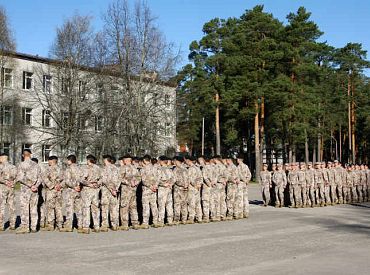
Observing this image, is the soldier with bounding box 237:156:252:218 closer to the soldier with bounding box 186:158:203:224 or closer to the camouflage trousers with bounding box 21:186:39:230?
the soldier with bounding box 186:158:203:224

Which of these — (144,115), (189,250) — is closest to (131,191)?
(189,250)

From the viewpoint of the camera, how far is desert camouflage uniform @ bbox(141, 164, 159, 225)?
13.9 m

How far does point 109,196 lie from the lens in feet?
43.4

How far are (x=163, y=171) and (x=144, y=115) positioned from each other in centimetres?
2327

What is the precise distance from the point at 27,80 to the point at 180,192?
125 ft

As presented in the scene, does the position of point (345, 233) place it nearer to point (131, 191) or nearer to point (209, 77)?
point (131, 191)

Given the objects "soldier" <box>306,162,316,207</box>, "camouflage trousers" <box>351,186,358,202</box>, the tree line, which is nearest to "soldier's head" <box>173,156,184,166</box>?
"soldier" <box>306,162,316,207</box>

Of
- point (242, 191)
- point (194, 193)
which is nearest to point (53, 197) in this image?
point (194, 193)

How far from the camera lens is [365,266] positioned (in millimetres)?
8711

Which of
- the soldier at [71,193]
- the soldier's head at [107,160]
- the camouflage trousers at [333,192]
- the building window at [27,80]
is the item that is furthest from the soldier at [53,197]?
the building window at [27,80]

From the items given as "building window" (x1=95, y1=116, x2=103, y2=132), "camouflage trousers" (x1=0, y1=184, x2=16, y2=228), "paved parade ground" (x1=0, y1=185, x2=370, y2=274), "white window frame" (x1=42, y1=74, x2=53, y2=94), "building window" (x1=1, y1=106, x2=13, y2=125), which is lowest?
"paved parade ground" (x1=0, y1=185, x2=370, y2=274)

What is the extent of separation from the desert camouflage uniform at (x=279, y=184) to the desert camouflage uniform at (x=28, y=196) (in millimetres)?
10963

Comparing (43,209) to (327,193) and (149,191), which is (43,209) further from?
(327,193)

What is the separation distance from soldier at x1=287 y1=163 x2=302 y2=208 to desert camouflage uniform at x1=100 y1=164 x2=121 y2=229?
964cm
